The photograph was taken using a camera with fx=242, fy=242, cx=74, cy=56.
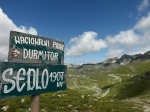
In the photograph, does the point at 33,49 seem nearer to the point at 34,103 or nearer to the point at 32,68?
the point at 32,68

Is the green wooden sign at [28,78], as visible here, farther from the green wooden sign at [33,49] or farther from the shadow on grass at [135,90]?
the shadow on grass at [135,90]

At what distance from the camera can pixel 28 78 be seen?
947 cm

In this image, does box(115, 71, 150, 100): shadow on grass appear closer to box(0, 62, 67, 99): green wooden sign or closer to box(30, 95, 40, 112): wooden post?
box(0, 62, 67, 99): green wooden sign

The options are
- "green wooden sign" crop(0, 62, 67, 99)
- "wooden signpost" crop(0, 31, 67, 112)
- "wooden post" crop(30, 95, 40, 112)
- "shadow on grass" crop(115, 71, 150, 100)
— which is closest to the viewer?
"green wooden sign" crop(0, 62, 67, 99)

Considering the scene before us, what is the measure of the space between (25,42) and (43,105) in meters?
21.0

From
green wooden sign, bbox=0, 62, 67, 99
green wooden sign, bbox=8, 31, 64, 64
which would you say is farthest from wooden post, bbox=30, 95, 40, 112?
green wooden sign, bbox=8, 31, 64, 64

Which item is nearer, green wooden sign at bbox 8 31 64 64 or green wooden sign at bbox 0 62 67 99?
green wooden sign at bbox 0 62 67 99

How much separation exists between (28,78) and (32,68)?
0.49m

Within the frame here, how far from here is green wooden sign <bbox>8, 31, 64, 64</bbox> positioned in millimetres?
9016

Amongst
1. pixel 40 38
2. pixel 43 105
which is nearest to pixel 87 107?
pixel 43 105

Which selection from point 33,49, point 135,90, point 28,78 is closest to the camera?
point 28,78

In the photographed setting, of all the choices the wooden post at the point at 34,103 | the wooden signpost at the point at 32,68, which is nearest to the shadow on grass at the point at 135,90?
the wooden signpost at the point at 32,68

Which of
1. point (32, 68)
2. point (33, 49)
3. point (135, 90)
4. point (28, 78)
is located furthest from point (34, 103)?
point (135, 90)

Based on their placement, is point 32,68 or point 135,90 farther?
point 135,90
